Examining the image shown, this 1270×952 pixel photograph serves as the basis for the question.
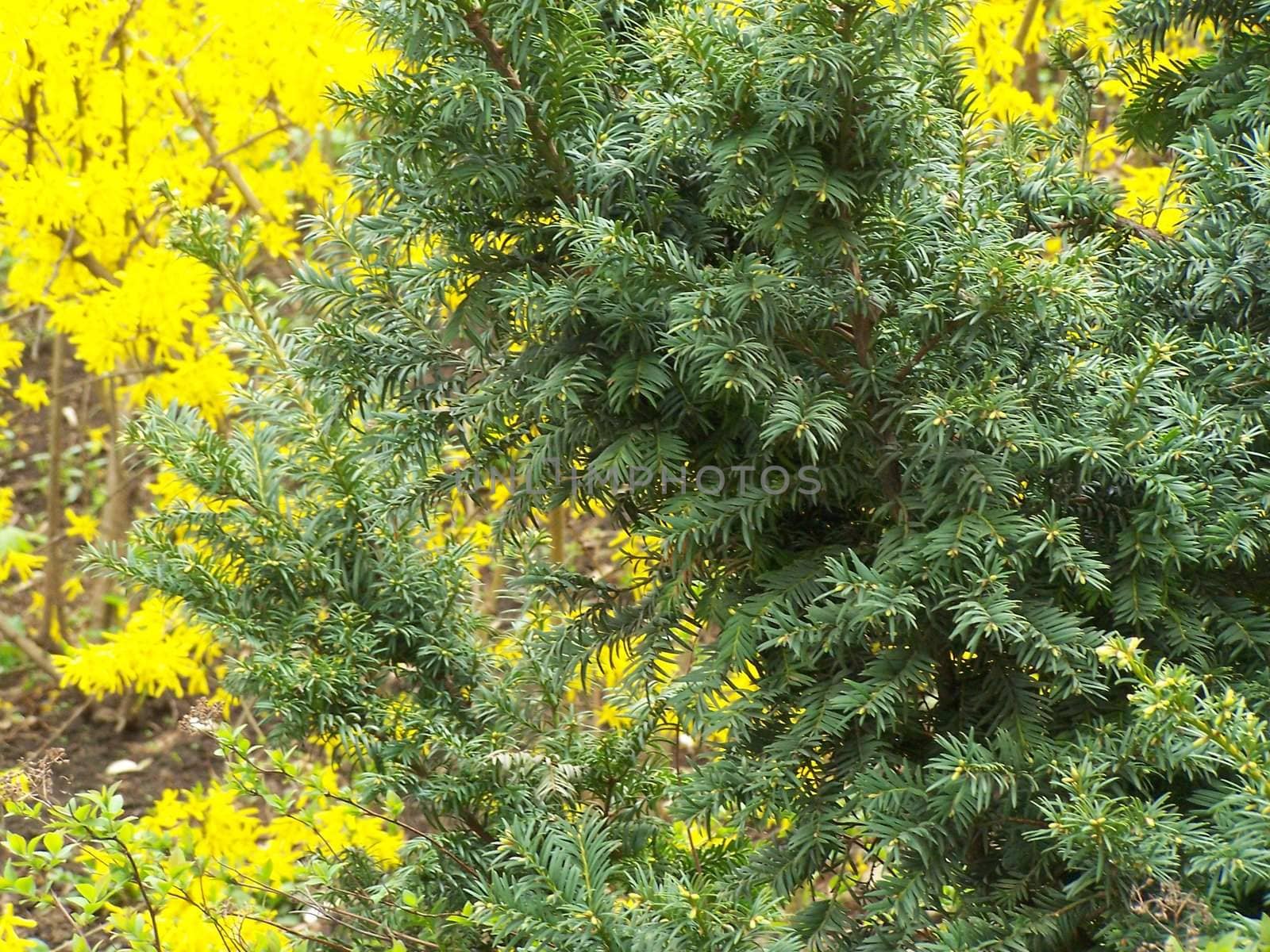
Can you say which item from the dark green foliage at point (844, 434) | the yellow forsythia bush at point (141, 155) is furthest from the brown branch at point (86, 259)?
the dark green foliage at point (844, 434)

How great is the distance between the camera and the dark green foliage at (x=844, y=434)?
150 cm

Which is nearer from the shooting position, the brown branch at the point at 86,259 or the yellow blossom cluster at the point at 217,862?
the yellow blossom cluster at the point at 217,862

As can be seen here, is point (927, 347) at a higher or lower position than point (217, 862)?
higher

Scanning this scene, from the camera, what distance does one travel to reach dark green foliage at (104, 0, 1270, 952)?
150 centimetres

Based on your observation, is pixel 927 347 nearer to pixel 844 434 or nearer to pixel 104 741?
pixel 844 434

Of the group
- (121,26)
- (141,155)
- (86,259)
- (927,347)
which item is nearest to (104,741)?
→ (86,259)

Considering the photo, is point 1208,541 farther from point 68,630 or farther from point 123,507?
point 68,630

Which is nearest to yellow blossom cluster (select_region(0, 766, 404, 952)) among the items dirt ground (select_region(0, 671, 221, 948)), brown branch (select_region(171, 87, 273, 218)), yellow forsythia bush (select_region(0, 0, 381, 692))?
yellow forsythia bush (select_region(0, 0, 381, 692))

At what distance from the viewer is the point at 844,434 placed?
1643 mm

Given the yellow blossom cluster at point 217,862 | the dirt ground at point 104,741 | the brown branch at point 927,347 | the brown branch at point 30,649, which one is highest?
the brown branch at point 927,347

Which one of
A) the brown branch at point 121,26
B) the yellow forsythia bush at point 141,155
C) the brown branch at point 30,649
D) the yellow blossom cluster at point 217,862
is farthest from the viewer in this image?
the brown branch at point 30,649

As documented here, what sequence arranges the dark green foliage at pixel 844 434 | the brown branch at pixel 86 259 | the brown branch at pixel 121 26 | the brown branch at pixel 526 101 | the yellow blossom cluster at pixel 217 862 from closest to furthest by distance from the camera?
1. the dark green foliage at pixel 844 434
2. the brown branch at pixel 526 101
3. the yellow blossom cluster at pixel 217 862
4. the brown branch at pixel 121 26
5. the brown branch at pixel 86 259

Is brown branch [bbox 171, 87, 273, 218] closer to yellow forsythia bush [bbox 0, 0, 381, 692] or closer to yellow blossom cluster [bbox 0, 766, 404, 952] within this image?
yellow forsythia bush [bbox 0, 0, 381, 692]

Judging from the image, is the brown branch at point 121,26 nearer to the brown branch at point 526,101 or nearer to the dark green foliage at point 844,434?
the dark green foliage at point 844,434
